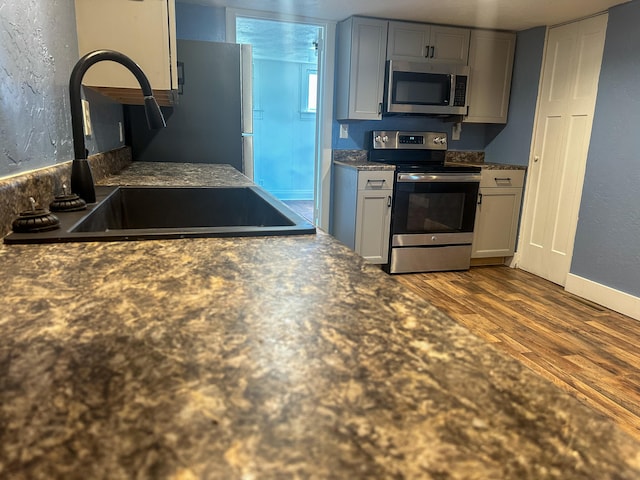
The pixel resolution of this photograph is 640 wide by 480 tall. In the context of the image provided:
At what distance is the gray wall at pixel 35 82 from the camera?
0.96m

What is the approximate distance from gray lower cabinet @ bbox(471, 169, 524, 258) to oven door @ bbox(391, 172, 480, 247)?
0.42 ft

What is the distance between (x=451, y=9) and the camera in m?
3.08

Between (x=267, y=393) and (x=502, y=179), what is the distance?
3711 mm

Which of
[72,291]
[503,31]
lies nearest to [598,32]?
[503,31]

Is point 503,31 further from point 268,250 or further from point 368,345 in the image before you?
point 368,345

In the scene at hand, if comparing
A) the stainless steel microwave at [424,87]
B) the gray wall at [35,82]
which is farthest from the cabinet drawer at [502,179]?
the gray wall at [35,82]

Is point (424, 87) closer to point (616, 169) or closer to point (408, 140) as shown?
point (408, 140)

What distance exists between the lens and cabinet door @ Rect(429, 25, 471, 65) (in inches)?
139

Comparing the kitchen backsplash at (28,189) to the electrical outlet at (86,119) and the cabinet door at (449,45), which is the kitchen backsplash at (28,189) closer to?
the electrical outlet at (86,119)

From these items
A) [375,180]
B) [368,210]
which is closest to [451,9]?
[375,180]

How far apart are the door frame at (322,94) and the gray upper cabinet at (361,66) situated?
100 mm

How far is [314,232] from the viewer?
0.95 metres

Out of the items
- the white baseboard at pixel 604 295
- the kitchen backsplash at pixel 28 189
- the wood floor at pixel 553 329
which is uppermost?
the kitchen backsplash at pixel 28 189

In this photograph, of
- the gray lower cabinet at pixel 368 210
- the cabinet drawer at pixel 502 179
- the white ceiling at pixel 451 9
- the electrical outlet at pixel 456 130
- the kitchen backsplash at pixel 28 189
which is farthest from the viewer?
the electrical outlet at pixel 456 130
